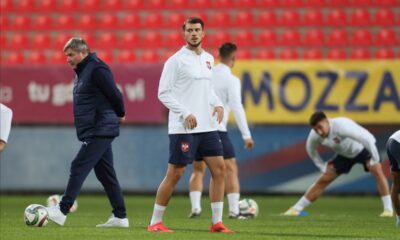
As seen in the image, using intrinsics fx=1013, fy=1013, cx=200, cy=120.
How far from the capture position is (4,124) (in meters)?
10.5

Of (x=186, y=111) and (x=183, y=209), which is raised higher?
(x=186, y=111)

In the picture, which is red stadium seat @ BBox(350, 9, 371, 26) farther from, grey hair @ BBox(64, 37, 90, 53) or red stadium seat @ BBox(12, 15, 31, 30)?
grey hair @ BBox(64, 37, 90, 53)

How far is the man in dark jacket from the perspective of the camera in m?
10.6

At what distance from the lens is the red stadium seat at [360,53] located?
21625 millimetres

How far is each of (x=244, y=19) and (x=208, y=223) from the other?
1077 cm

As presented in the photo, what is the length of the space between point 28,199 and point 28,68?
287 centimetres

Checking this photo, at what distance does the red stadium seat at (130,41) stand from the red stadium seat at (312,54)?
3708 mm

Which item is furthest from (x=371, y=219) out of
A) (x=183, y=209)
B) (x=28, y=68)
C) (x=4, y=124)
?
(x=28, y=68)

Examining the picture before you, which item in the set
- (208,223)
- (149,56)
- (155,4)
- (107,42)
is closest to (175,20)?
(155,4)

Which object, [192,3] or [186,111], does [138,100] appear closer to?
[192,3]

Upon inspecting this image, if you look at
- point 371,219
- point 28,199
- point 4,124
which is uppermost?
point 4,124

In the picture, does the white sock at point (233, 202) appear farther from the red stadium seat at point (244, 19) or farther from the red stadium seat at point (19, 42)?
the red stadium seat at point (19, 42)

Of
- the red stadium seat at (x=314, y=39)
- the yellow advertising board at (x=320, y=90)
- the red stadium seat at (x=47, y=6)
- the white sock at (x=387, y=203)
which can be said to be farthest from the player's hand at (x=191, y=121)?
the red stadium seat at (x=47, y=6)

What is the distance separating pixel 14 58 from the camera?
73.8ft
